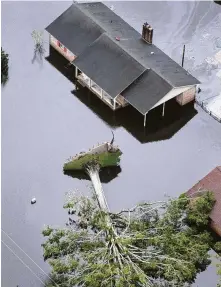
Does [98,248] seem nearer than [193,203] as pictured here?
Yes

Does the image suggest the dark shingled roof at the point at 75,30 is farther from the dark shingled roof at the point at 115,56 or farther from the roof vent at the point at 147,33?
the roof vent at the point at 147,33

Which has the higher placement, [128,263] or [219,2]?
[219,2]

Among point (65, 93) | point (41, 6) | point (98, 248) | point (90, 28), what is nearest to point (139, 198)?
point (98, 248)

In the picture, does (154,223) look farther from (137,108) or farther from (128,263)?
(137,108)

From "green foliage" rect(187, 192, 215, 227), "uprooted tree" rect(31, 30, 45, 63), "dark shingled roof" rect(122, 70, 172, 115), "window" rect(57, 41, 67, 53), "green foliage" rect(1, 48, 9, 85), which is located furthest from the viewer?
"uprooted tree" rect(31, 30, 45, 63)

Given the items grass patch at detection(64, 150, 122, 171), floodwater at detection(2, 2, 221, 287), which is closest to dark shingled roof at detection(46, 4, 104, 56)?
floodwater at detection(2, 2, 221, 287)

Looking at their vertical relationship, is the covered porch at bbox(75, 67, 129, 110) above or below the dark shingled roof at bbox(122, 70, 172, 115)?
above

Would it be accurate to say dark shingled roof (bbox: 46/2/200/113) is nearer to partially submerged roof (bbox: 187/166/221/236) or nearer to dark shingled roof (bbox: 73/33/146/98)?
dark shingled roof (bbox: 73/33/146/98)
